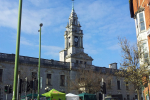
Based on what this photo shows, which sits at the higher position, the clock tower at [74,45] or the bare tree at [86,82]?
the clock tower at [74,45]

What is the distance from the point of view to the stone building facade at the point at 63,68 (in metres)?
29.4

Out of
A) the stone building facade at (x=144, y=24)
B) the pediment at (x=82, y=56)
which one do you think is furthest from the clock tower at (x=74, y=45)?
the stone building facade at (x=144, y=24)

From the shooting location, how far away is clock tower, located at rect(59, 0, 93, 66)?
41188 millimetres

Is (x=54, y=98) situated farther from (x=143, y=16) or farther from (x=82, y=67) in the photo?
(x=82, y=67)

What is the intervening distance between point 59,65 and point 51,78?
3.17m

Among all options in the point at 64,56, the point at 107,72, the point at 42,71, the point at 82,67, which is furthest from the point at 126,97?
the point at 42,71

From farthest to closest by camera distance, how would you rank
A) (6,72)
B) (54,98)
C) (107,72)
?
(107,72), (6,72), (54,98)

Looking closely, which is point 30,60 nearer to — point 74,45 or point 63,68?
point 63,68

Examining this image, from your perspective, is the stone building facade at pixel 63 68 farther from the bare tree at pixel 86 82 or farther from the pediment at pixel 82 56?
the bare tree at pixel 86 82

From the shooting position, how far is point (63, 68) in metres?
35.9

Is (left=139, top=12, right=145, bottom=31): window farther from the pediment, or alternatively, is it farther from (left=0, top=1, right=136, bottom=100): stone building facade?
the pediment

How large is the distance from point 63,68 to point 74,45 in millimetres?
9548

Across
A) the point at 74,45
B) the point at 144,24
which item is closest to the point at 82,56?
the point at 74,45

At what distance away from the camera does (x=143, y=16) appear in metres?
17.2
